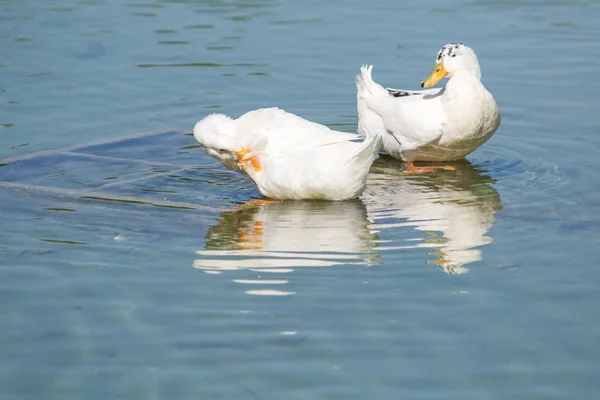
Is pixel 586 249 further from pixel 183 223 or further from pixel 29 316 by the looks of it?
pixel 29 316

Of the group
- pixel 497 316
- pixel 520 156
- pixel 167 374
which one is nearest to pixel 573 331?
pixel 497 316

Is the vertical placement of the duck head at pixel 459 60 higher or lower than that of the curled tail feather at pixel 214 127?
higher

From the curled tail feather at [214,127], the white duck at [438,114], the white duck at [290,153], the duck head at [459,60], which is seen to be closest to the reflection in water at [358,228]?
the white duck at [290,153]

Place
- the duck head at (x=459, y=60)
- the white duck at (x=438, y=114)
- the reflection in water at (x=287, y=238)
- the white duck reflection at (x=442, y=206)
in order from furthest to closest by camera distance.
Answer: the duck head at (x=459, y=60)
the white duck at (x=438, y=114)
the white duck reflection at (x=442, y=206)
the reflection in water at (x=287, y=238)

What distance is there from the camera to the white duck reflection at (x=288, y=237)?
6.65m

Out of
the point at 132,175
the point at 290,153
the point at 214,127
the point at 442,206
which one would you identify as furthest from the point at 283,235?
the point at 132,175

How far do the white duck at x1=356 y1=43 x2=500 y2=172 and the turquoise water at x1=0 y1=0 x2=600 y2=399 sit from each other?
277 millimetres

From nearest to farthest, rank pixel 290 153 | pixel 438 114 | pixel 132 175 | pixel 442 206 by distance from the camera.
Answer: pixel 290 153 → pixel 442 206 → pixel 132 175 → pixel 438 114

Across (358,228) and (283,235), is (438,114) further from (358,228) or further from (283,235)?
(283,235)

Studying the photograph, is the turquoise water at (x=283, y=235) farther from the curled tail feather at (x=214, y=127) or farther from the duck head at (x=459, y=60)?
the duck head at (x=459, y=60)

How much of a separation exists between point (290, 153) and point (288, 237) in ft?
2.97

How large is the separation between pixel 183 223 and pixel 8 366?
7.74 feet

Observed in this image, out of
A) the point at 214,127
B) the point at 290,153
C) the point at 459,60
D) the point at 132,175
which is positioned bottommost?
the point at 132,175

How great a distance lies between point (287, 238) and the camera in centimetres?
711
